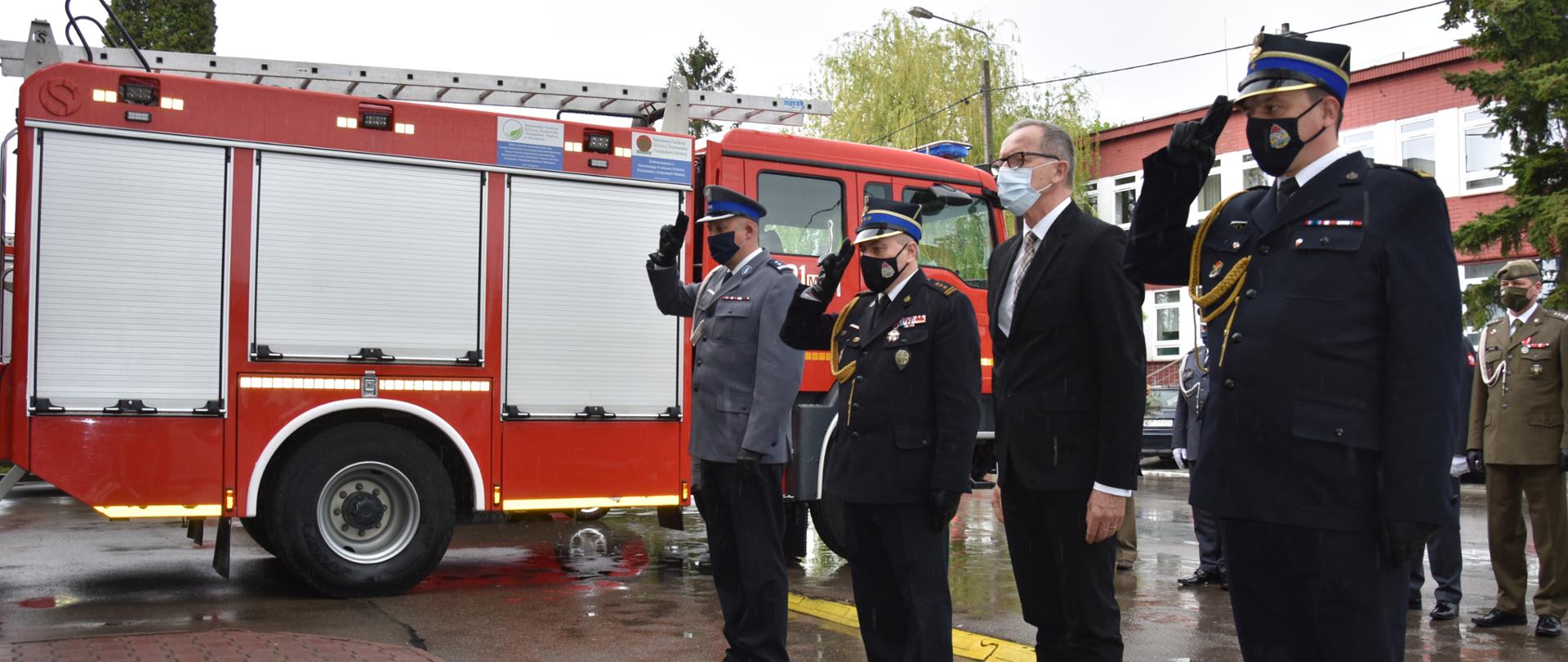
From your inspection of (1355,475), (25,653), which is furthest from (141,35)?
(1355,475)

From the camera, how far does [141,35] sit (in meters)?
23.5

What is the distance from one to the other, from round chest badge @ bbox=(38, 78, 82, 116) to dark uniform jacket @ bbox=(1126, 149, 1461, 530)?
6.28m

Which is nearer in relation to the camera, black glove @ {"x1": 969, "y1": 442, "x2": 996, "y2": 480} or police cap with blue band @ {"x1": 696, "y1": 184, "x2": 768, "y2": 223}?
police cap with blue band @ {"x1": 696, "y1": 184, "x2": 768, "y2": 223}

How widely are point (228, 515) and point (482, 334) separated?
1.75 meters

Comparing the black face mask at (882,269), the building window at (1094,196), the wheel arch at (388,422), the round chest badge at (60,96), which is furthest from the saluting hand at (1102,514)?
the building window at (1094,196)

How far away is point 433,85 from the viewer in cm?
884

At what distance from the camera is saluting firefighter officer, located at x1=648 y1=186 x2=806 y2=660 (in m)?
5.27

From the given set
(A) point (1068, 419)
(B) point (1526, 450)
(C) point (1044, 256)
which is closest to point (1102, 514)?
(A) point (1068, 419)

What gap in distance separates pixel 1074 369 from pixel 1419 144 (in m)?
30.1

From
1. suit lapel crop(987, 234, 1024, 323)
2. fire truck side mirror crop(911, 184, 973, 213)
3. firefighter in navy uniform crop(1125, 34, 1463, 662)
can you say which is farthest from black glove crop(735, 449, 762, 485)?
fire truck side mirror crop(911, 184, 973, 213)

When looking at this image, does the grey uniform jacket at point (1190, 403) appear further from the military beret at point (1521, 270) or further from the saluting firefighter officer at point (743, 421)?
the saluting firefighter officer at point (743, 421)

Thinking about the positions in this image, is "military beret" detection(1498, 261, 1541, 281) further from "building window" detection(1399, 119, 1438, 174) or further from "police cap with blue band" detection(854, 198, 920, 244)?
"building window" detection(1399, 119, 1438, 174)

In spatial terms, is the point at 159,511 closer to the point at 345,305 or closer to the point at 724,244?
the point at 345,305

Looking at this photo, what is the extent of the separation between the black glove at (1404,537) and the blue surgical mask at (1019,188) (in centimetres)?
164
